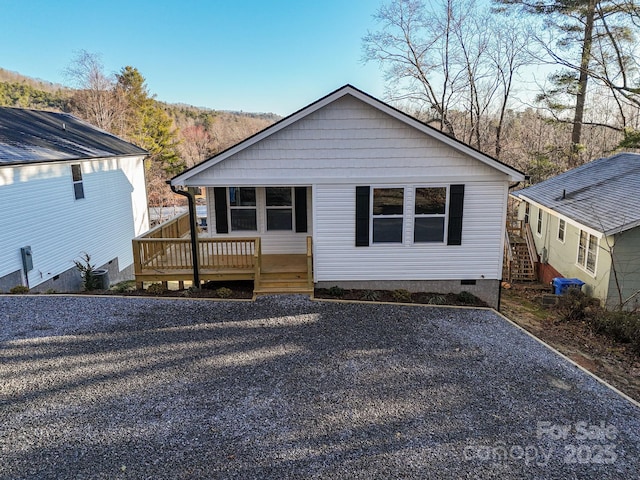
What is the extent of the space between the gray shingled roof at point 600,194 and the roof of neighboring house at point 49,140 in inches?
679

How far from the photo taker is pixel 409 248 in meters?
9.91

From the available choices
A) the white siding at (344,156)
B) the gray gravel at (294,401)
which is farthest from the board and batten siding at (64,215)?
the white siding at (344,156)

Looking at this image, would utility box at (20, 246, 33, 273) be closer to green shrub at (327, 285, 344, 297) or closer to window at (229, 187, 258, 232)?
window at (229, 187, 258, 232)

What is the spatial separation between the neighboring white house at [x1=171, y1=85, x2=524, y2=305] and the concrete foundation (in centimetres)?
3

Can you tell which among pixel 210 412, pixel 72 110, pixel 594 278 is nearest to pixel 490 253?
pixel 594 278

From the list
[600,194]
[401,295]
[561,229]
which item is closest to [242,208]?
[401,295]

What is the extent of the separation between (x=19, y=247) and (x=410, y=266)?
37.0 feet

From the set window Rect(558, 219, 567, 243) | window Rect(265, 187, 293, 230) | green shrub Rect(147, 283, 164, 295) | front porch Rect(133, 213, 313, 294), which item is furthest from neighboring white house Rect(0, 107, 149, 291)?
window Rect(558, 219, 567, 243)

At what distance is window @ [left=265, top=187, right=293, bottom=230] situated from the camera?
434 inches

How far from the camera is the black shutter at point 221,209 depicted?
1076 cm

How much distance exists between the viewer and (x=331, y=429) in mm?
4852

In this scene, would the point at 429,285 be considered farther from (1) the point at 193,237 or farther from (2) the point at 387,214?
(1) the point at 193,237

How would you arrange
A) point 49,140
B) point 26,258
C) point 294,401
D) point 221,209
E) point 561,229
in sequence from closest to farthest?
point 294,401 → point 221,209 → point 26,258 → point 49,140 → point 561,229

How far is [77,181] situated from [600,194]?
19071 mm
